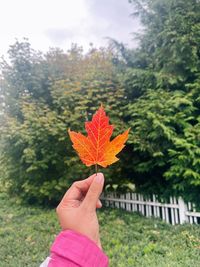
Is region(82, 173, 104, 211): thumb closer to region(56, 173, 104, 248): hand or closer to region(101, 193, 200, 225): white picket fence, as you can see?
region(56, 173, 104, 248): hand

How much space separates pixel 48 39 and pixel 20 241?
5.28 meters

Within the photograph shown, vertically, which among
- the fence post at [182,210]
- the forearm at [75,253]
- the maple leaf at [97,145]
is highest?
the maple leaf at [97,145]

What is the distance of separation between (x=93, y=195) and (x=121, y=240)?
148 inches

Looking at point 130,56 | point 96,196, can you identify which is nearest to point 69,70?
point 130,56

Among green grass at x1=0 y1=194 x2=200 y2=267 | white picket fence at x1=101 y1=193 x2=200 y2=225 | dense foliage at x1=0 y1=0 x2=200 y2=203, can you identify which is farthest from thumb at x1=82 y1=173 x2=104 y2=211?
white picket fence at x1=101 y1=193 x2=200 y2=225

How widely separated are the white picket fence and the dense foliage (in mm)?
195

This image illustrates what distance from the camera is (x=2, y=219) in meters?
5.99

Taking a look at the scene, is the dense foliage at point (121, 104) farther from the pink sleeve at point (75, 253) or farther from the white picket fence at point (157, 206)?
the pink sleeve at point (75, 253)

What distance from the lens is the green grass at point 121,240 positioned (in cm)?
331

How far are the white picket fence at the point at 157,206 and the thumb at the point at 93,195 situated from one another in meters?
4.54

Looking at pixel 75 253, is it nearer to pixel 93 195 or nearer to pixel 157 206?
pixel 93 195

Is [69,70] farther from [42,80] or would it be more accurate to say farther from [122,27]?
[122,27]

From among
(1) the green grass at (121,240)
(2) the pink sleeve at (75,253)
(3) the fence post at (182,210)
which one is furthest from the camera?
(3) the fence post at (182,210)

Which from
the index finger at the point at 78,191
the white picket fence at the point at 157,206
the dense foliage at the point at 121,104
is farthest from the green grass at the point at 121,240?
the index finger at the point at 78,191
